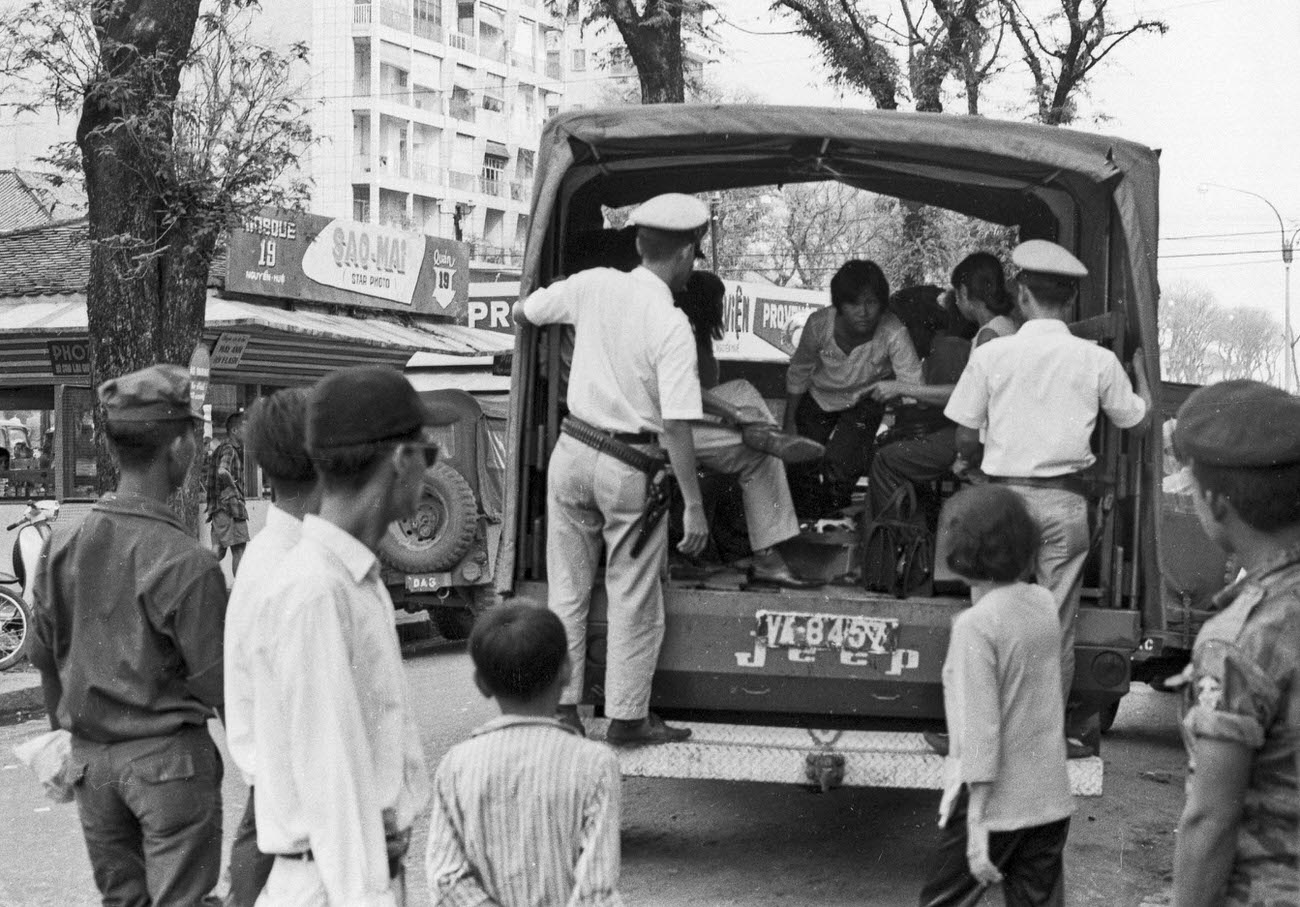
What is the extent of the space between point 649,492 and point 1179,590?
14.4 ft

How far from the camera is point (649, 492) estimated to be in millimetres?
5578

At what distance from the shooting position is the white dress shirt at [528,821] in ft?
10.1

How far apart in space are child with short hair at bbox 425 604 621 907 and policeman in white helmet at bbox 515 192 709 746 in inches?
91.1

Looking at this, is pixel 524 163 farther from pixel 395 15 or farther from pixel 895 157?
pixel 895 157

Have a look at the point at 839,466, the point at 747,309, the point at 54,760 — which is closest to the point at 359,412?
the point at 54,760

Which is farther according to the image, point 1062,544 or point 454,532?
point 454,532

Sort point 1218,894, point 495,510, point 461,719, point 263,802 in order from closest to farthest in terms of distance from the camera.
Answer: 1. point 1218,894
2. point 263,802
3. point 461,719
4. point 495,510

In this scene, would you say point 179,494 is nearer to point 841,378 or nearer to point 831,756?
Answer: point 841,378

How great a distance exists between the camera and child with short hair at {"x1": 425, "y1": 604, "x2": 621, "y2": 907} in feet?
10.1

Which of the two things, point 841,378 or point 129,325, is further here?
point 129,325

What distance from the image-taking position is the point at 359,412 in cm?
267

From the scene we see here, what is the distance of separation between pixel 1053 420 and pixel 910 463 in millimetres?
972

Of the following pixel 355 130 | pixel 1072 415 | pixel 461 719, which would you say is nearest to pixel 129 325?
pixel 461 719

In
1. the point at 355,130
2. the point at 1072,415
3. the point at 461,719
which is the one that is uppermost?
the point at 355,130
